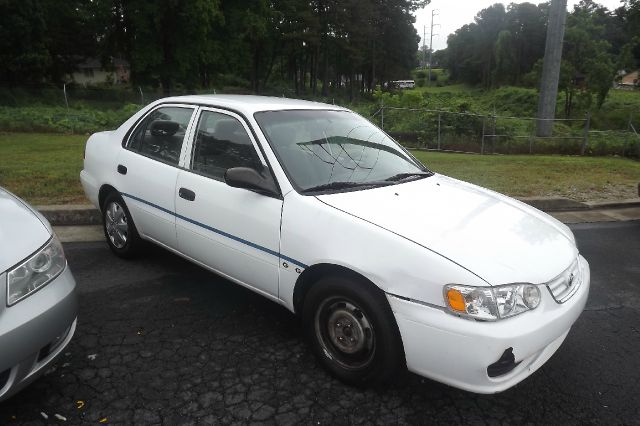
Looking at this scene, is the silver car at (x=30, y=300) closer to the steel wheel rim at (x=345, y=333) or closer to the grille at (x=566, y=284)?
the steel wheel rim at (x=345, y=333)

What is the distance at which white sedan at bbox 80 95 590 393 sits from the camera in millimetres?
2385

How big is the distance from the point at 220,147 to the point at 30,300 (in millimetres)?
1675

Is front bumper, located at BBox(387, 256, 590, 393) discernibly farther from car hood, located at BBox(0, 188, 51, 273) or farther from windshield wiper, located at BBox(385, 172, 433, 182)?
car hood, located at BBox(0, 188, 51, 273)

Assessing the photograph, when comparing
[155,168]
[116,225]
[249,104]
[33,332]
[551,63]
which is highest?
[551,63]

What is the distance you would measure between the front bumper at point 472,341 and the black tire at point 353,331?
81 millimetres

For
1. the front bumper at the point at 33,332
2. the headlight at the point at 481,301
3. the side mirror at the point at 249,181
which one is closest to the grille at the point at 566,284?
the headlight at the point at 481,301

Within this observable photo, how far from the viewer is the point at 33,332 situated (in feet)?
7.49

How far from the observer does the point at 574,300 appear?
107 inches

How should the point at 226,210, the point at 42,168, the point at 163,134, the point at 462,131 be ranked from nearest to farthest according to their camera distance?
the point at 226,210 → the point at 163,134 → the point at 42,168 → the point at 462,131

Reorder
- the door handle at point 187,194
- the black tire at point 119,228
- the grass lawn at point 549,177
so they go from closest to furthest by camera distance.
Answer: the door handle at point 187,194, the black tire at point 119,228, the grass lawn at point 549,177

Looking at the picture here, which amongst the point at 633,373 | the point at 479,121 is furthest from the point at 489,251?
the point at 479,121

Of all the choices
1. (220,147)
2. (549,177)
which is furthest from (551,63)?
(220,147)

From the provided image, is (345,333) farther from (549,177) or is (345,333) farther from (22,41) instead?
(22,41)

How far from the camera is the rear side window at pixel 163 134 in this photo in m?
3.95
